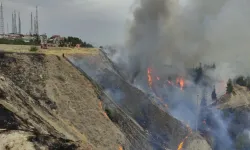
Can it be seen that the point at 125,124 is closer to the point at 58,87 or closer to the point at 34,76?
the point at 58,87

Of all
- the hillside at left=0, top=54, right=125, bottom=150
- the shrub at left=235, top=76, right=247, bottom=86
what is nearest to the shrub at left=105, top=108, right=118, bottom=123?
the hillside at left=0, top=54, right=125, bottom=150

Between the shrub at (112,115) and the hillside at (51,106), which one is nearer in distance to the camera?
the hillside at (51,106)

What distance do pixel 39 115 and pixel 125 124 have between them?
16.1 metres

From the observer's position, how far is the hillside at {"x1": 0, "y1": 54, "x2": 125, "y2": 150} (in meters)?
29.2

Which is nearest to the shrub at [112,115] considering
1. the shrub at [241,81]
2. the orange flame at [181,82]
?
the orange flame at [181,82]

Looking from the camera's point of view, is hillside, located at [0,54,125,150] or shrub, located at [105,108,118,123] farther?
shrub, located at [105,108,118,123]

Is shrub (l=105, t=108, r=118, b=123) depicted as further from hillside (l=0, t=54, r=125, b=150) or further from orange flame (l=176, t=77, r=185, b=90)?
orange flame (l=176, t=77, r=185, b=90)

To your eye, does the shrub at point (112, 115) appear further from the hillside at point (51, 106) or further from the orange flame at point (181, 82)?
the orange flame at point (181, 82)

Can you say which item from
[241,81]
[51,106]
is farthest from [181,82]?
[51,106]

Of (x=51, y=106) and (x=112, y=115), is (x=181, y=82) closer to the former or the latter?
(x=112, y=115)

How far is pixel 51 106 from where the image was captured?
132ft

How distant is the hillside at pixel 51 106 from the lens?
95.8ft

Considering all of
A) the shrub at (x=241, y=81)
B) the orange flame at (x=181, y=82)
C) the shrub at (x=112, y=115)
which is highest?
the shrub at (x=241, y=81)

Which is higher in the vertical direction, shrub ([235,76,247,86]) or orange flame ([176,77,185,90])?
shrub ([235,76,247,86])
